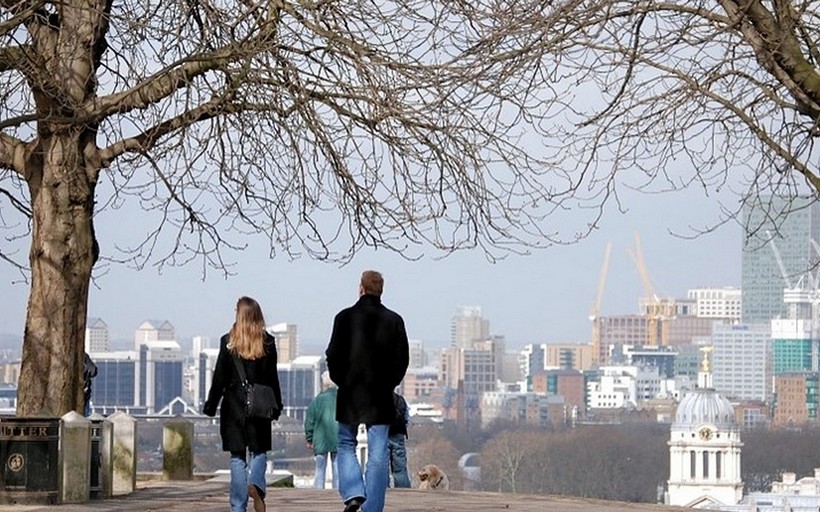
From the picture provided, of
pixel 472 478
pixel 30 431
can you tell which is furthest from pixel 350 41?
pixel 472 478

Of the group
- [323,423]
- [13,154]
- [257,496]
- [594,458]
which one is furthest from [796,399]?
[257,496]

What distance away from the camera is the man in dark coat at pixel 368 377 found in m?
13.9

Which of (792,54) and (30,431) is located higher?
(792,54)

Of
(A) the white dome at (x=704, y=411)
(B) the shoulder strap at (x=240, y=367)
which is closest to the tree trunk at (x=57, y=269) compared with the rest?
(B) the shoulder strap at (x=240, y=367)

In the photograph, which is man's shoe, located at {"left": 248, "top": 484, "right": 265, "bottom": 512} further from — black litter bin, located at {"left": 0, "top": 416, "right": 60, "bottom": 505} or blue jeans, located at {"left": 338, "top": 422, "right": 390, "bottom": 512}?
black litter bin, located at {"left": 0, "top": 416, "right": 60, "bottom": 505}

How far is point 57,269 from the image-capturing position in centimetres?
1847

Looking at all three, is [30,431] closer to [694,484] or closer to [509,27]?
[509,27]

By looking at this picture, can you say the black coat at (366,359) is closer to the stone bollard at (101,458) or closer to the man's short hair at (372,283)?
the man's short hair at (372,283)

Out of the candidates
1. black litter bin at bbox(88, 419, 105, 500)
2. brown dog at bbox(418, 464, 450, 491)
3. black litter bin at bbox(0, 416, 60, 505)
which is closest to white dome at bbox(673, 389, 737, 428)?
brown dog at bbox(418, 464, 450, 491)

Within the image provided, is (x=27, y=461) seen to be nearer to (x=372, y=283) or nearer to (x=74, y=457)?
(x=74, y=457)

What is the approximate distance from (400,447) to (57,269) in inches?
137

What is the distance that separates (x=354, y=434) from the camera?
14109 mm

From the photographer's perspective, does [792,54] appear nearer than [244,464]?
No

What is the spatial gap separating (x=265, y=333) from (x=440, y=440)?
121 metres
